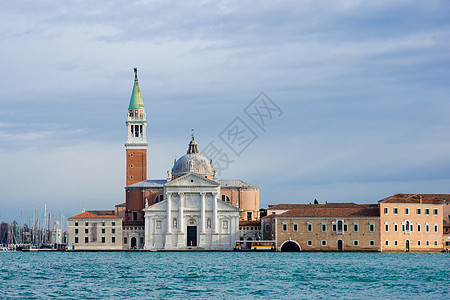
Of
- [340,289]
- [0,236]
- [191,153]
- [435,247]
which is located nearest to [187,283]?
[340,289]

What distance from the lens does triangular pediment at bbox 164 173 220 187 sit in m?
77.6

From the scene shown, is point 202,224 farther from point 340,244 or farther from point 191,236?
point 340,244

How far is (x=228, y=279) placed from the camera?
41812mm

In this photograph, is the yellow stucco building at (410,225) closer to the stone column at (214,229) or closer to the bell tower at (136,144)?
the stone column at (214,229)

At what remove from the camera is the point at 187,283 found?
39.7 metres

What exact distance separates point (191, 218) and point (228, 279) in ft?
120

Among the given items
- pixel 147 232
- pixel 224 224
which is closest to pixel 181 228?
pixel 147 232

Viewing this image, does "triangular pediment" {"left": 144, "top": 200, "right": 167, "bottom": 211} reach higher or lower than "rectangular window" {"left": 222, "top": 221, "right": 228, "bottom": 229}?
higher

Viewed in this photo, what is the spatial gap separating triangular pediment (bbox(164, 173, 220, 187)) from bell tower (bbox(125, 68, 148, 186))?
11580 mm

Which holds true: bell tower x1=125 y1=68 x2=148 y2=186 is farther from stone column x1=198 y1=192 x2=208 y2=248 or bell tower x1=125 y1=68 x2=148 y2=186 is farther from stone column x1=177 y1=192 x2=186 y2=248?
stone column x1=198 y1=192 x2=208 y2=248

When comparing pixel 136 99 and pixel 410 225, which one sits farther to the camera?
pixel 136 99

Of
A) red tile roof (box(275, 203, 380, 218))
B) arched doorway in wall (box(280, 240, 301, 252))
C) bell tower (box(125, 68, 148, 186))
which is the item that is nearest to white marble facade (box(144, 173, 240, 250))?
arched doorway in wall (box(280, 240, 301, 252))

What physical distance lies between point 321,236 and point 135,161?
2340 cm

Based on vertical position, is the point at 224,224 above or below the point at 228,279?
above
